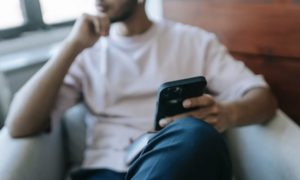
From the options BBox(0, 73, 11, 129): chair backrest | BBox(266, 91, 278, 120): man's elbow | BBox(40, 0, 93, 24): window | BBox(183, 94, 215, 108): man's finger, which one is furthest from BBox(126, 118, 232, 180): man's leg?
BBox(40, 0, 93, 24): window

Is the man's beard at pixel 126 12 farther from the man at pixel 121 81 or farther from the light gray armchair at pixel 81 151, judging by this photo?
the light gray armchair at pixel 81 151

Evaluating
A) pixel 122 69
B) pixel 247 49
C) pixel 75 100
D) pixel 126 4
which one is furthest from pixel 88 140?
pixel 247 49

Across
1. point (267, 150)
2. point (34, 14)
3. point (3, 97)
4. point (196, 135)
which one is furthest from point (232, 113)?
point (34, 14)

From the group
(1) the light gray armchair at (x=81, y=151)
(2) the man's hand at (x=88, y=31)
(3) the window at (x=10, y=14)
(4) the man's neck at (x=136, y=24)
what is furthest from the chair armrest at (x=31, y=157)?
(3) the window at (x=10, y=14)

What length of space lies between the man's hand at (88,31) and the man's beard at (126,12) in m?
0.05

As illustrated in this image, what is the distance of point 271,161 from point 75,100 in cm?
58

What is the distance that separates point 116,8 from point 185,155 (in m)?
0.57

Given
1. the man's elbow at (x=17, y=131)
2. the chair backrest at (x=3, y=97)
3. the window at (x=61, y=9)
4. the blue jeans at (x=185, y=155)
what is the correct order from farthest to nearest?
1. the window at (x=61, y=9)
2. the chair backrest at (x=3, y=97)
3. the man's elbow at (x=17, y=131)
4. the blue jeans at (x=185, y=155)

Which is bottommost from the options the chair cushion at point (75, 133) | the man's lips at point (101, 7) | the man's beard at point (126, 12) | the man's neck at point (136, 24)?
the chair cushion at point (75, 133)

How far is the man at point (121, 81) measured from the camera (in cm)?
97

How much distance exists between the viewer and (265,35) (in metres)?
1.16

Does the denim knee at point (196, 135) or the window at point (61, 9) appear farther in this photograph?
the window at point (61, 9)

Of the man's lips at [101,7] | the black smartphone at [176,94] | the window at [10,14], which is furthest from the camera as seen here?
the window at [10,14]

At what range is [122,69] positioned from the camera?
1.09 metres
